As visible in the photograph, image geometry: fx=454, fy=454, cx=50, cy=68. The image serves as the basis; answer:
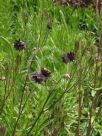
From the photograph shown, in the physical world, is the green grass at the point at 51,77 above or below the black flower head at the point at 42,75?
below

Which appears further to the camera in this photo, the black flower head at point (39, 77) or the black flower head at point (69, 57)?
the black flower head at point (69, 57)

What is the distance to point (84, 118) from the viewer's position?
2426mm

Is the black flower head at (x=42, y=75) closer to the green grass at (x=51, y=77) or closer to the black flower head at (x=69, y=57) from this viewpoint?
the green grass at (x=51, y=77)

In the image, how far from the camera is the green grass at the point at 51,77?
1.88 meters

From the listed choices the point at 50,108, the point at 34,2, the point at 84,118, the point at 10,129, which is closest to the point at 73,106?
the point at 84,118

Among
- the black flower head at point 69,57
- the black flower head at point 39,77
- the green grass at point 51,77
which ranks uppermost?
the black flower head at point 69,57

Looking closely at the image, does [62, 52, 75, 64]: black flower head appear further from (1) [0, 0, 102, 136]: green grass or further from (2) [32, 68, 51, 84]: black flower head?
(2) [32, 68, 51, 84]: black flower head

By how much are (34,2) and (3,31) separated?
42.5 inches

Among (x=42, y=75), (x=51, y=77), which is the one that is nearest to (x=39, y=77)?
(x=42, y=75)

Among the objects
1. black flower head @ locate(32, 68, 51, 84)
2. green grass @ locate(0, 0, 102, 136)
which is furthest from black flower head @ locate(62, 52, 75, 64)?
black flower head @ locate(32, 68, 51, 84)

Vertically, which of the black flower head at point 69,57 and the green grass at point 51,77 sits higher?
the black flower head at point 69,57

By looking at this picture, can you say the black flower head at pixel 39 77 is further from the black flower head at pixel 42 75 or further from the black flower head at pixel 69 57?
the black flower head at pixel 69 57

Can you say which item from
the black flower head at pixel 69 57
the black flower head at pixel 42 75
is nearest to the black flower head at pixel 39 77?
the black flower head at pixel 42 75

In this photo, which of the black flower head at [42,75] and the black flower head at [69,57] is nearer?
the black flower head at [42,75]
